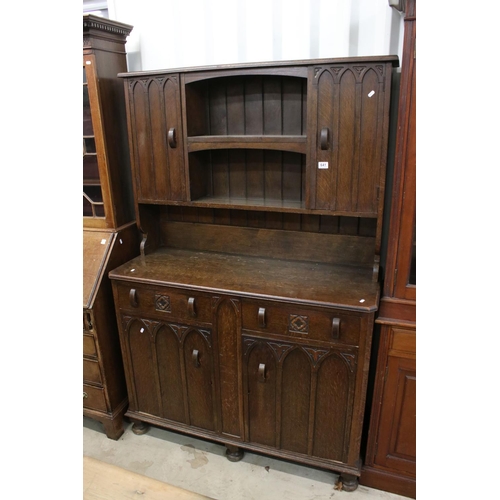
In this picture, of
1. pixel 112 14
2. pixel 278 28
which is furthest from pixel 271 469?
pixel 112 14

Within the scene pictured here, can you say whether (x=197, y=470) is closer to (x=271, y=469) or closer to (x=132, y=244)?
(x=271, y=469)

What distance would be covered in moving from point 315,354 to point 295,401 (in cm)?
28

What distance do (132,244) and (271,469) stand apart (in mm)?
1364

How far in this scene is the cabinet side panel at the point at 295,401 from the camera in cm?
172

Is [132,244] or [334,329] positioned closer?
[334,329]

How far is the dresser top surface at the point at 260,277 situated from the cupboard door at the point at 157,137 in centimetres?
34

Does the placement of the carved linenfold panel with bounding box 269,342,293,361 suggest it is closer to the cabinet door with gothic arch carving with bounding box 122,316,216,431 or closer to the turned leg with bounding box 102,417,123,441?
the cabinet door with gothic arch carving with bounding box 122,316,216,431

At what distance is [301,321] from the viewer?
165cm

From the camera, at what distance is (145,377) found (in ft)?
6.72

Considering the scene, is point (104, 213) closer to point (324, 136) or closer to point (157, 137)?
point (157, 137)

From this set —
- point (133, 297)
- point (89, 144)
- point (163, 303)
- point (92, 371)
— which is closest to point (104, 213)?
point (89, 144)

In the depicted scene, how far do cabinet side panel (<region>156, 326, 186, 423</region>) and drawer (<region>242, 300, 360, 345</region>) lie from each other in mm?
423

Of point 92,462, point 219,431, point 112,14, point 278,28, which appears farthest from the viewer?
point 112,14

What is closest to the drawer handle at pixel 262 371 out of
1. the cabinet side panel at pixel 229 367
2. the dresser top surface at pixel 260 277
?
the cabinet side panel at pixel 229 367
